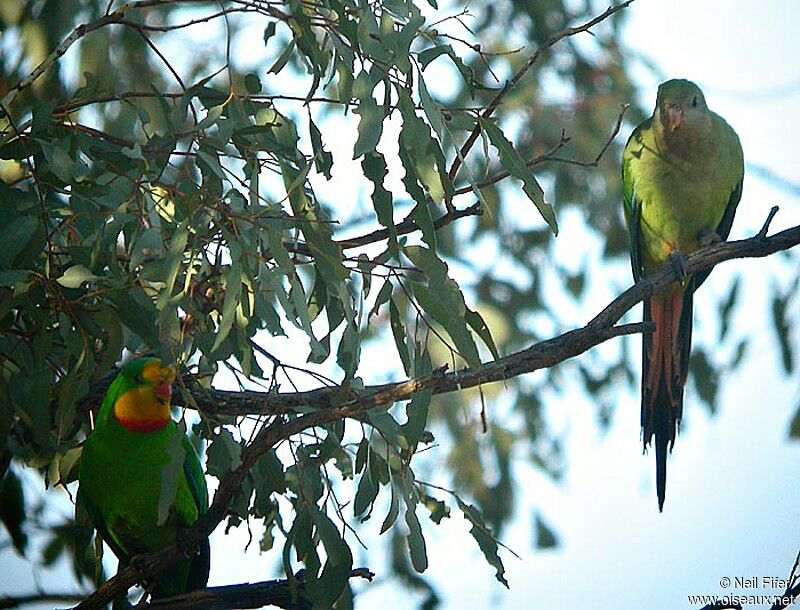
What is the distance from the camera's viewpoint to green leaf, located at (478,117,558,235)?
155 cm

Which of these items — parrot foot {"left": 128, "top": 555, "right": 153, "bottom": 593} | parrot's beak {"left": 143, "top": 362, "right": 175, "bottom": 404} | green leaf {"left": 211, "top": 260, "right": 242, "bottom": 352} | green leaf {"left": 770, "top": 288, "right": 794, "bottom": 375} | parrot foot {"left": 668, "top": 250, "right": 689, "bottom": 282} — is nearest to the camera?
green leaf {"left": 211, "top": 260, "right": 242, "bottom": 352}

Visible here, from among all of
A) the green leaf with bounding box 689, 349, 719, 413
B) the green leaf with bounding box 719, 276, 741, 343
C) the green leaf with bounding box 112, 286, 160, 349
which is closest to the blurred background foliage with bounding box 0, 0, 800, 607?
the green leaf with bounding box 112, 286, 160, 349

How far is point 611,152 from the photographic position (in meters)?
5.34

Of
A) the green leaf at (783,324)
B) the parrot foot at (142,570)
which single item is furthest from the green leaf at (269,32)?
the green leaf at (783,324)

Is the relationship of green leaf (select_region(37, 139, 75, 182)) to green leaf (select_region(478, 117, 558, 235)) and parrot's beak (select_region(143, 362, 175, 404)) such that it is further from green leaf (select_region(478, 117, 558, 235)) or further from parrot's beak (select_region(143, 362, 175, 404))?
green leaf (select_region(478, 117, 558, 235))

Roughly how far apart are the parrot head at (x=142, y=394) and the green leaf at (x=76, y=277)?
0.36 meters

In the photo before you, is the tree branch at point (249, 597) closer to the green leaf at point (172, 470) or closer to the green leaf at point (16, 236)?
the green leaf at point (172, 470)

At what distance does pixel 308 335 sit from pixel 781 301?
270 cm

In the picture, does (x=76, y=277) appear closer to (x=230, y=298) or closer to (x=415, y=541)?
(x=230, y=298)

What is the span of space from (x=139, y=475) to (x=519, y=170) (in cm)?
101

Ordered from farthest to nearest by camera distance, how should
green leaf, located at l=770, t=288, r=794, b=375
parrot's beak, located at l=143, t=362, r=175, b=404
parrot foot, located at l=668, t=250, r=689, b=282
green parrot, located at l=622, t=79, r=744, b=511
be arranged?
green leaf, located at l=770, t=288, r=794, b=375 < green parrot, located at l=622, t=79, r=744, b=511 < parrot foot, located at l=668, t=250, r=689, b=282 < parrot's beak, located at l=143, t=362, r=175, b=404

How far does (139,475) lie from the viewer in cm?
212

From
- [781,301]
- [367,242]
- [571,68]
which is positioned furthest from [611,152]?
[367,242]

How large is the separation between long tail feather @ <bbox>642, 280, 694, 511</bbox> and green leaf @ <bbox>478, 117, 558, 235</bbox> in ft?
3.59
